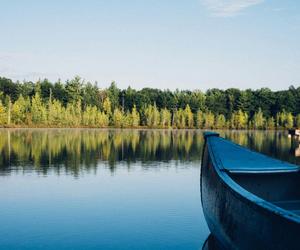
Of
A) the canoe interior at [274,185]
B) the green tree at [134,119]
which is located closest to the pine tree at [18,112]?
the green tree at [134,119]

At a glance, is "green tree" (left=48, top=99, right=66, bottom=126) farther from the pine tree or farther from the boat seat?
the boat seat

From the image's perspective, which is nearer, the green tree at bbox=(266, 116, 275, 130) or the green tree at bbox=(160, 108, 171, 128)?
the green tree at bbox=(160, 108, 171, 128)

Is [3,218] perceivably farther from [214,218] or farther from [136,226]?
[214,218]

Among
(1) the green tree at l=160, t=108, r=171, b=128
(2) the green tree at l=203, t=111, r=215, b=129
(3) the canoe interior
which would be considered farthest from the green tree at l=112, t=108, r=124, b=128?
(3) the canoe interior

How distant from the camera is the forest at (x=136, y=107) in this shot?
9644 centimetres

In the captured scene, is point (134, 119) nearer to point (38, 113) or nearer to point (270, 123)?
point (38, 113)

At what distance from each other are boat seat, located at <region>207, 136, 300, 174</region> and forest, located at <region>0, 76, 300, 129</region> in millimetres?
82415

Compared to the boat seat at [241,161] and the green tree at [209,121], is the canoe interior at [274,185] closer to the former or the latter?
→ the boat seat at [241,161]

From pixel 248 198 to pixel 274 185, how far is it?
6.12 metres

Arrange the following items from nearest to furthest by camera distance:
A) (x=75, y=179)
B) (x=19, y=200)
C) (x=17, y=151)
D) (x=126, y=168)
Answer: (x=19, y=200)
(x=75, y=179)
(x=126, y=168)
(x=17, y=151)

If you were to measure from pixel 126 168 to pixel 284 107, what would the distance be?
10122 centimetres

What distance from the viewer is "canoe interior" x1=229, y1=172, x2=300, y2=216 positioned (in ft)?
45.8

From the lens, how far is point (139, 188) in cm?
2247

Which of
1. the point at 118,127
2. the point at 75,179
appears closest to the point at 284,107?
the point at 118,127
